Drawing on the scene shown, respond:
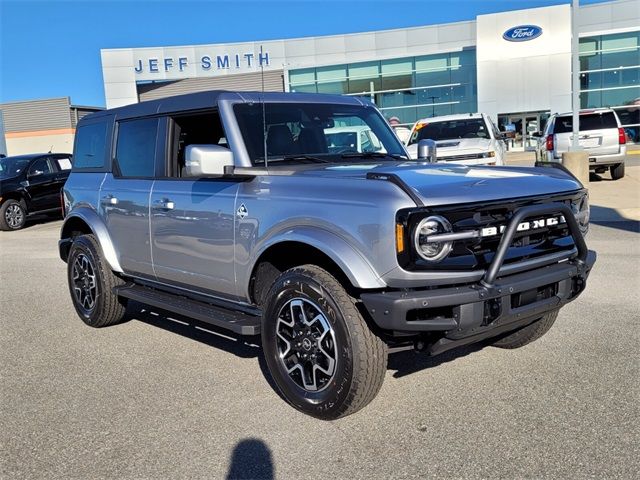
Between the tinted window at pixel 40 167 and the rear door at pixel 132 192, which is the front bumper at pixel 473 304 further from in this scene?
the tinted window at pixel 40 167

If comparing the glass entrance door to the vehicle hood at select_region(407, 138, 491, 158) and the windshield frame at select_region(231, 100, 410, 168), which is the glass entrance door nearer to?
the vehicle hood at select_region(407, 138, 491, 158)

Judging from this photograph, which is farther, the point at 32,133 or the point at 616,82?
the point at 32,133

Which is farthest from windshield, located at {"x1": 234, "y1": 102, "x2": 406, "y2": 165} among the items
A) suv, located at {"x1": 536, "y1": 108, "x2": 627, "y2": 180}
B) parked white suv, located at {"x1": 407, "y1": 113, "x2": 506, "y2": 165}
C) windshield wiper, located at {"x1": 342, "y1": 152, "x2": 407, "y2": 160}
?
suv, located at {"x1": 536, "y1": 108, "x2": 627, "y2": 180}

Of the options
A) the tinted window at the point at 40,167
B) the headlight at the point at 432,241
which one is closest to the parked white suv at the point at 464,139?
the headlight at the point at 432,241

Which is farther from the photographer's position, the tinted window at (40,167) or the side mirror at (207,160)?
the tinted window at (40,167)

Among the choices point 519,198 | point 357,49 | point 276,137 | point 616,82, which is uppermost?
point 357,49

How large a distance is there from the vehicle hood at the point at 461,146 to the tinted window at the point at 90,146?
6.99m

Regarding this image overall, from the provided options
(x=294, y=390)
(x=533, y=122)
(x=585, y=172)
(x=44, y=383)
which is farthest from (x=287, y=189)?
(x=533, y=122)

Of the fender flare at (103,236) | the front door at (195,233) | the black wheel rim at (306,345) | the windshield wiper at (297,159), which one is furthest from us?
the fender flare at (103,236)

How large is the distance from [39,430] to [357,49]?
3414cm

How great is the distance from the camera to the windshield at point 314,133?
4.40 m

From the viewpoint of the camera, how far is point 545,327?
4629 millimetres

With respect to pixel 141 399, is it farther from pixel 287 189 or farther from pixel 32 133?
pixel 32 133

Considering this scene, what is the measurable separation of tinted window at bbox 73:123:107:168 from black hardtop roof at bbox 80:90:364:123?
0.34m
